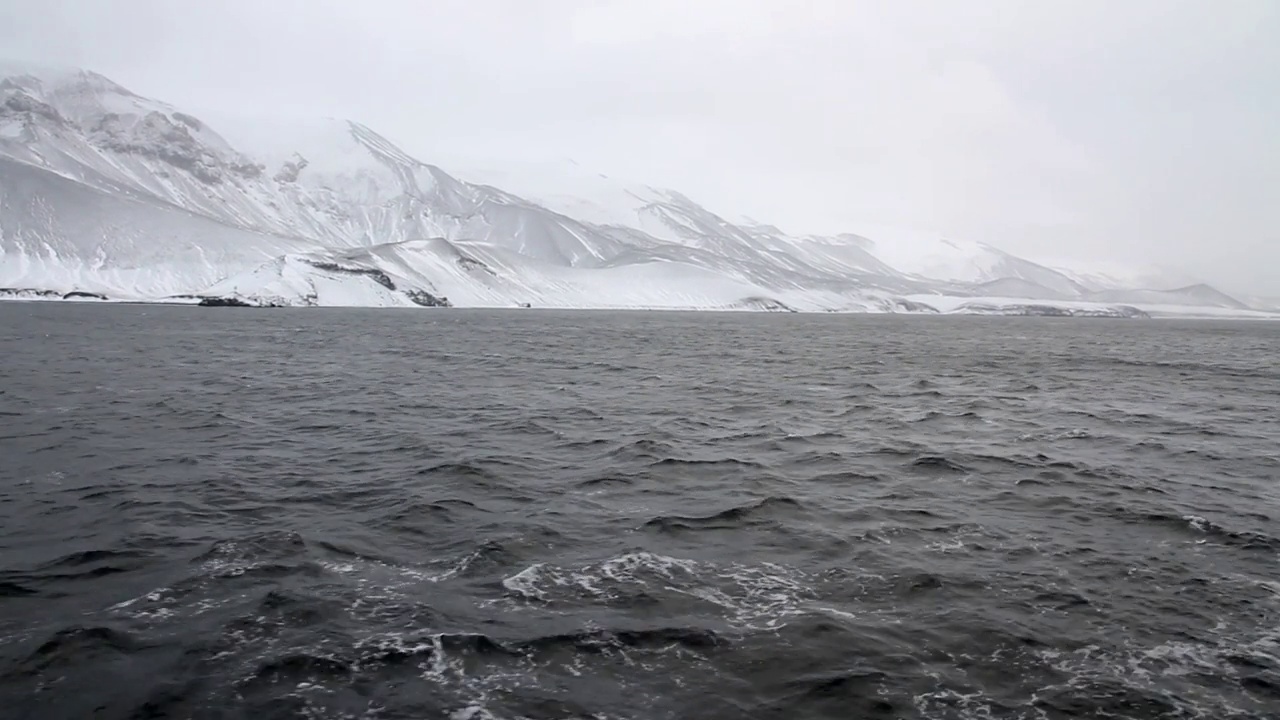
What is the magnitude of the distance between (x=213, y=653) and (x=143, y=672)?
2.83ft

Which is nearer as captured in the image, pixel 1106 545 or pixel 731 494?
pixel 1106 545

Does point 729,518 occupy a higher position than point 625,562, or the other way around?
point 729,518

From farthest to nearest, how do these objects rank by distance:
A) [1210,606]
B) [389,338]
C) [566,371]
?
[389,338], [566,371], [1210,606]

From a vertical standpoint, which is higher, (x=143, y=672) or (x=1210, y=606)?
(x=1210, y=606)

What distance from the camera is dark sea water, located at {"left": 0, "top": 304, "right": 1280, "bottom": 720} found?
11.2m

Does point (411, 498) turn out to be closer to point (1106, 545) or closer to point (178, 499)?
point (178, 499)

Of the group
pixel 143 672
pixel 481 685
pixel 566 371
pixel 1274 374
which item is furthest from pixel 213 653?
pixel 1274 374

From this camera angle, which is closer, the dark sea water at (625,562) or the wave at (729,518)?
the dark sea water at (625,562)

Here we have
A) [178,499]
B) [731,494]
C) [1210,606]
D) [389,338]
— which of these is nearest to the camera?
[1210,606]

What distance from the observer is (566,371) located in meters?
52.7

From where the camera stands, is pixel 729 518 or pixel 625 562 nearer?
pixel 625 562

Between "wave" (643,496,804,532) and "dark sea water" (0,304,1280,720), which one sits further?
"wave" (643,496,804,532)

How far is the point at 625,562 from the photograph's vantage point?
15828mm

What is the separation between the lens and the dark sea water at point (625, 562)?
1121 cm
